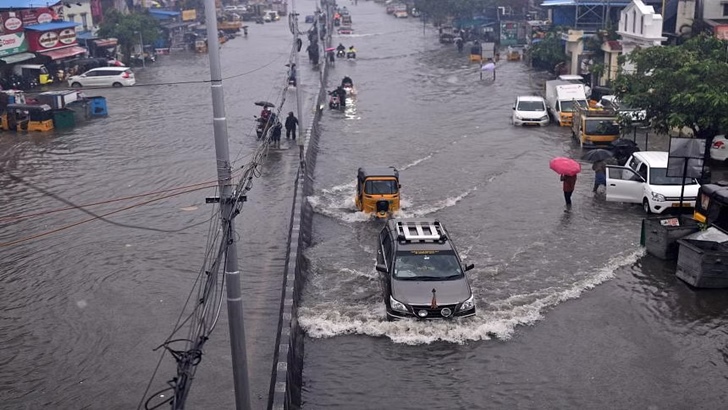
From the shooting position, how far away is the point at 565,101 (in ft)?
110

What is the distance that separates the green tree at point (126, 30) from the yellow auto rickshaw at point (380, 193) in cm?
4104

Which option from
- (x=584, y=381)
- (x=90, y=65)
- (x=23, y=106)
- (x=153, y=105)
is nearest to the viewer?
(x=584, y=381)

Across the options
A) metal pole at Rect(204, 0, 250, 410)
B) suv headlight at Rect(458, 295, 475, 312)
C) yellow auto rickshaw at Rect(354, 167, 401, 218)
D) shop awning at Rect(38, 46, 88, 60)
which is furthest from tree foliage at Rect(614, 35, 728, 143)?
shop awning at Rect(38, 46, 88, 60)

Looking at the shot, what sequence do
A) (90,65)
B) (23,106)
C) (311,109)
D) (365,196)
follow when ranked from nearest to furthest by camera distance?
(365,196)
(23,106)
(311,109)
(90,65)

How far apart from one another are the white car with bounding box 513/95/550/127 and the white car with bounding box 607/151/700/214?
448 inches

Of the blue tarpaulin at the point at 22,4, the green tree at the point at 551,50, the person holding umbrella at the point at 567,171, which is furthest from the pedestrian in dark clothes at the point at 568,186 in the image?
the blue tarpaulin at the point at 22,4

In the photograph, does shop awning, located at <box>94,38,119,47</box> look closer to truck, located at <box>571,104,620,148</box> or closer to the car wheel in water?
truck, located at <box>571,104,620,148</box>

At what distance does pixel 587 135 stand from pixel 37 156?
64.0ft

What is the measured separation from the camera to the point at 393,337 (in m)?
13.9

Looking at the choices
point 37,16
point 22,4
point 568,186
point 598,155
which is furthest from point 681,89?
point 37,16

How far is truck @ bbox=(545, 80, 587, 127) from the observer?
33000mm

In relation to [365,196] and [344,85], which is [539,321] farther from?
[344,85]

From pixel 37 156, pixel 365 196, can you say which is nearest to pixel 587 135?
pixel 365 196

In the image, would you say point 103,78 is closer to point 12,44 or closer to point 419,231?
point 12,44
